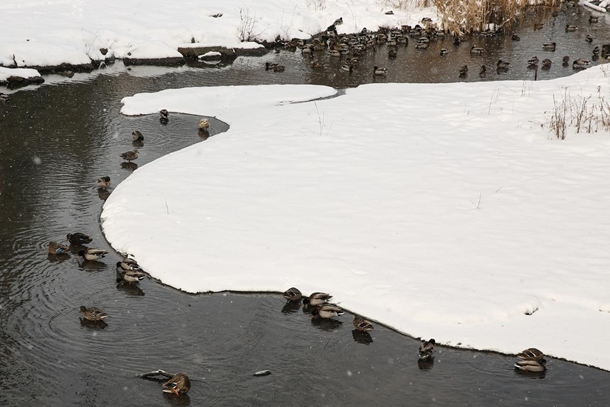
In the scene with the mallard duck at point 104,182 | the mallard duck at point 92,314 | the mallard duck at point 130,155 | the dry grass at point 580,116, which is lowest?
the mallard duck at point 92,314

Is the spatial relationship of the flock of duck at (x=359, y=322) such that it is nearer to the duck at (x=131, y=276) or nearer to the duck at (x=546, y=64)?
the duck at (x=131, y=276)

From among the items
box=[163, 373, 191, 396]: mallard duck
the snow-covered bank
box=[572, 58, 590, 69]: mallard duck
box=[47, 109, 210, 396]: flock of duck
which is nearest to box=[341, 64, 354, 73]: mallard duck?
the snow-covered bank

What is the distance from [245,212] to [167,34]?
1435 centimetres

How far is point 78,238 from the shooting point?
1038 cm

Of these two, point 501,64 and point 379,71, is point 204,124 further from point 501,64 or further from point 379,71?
point 501,64

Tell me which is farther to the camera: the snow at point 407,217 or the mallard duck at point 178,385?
the snow at point 407,217

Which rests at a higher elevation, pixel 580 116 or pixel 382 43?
pixel 382 43

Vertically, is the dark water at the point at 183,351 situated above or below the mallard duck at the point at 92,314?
below

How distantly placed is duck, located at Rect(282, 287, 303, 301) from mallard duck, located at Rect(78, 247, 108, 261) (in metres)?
2.83

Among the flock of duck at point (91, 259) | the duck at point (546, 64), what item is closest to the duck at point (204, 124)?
the flock of duck at point (91, 259)

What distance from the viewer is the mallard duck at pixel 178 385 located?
713 cm

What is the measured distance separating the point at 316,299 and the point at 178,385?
2246 mm

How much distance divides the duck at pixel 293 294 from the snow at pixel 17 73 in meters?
13.6

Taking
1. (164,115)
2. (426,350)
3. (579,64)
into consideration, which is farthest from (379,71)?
(426,350)
